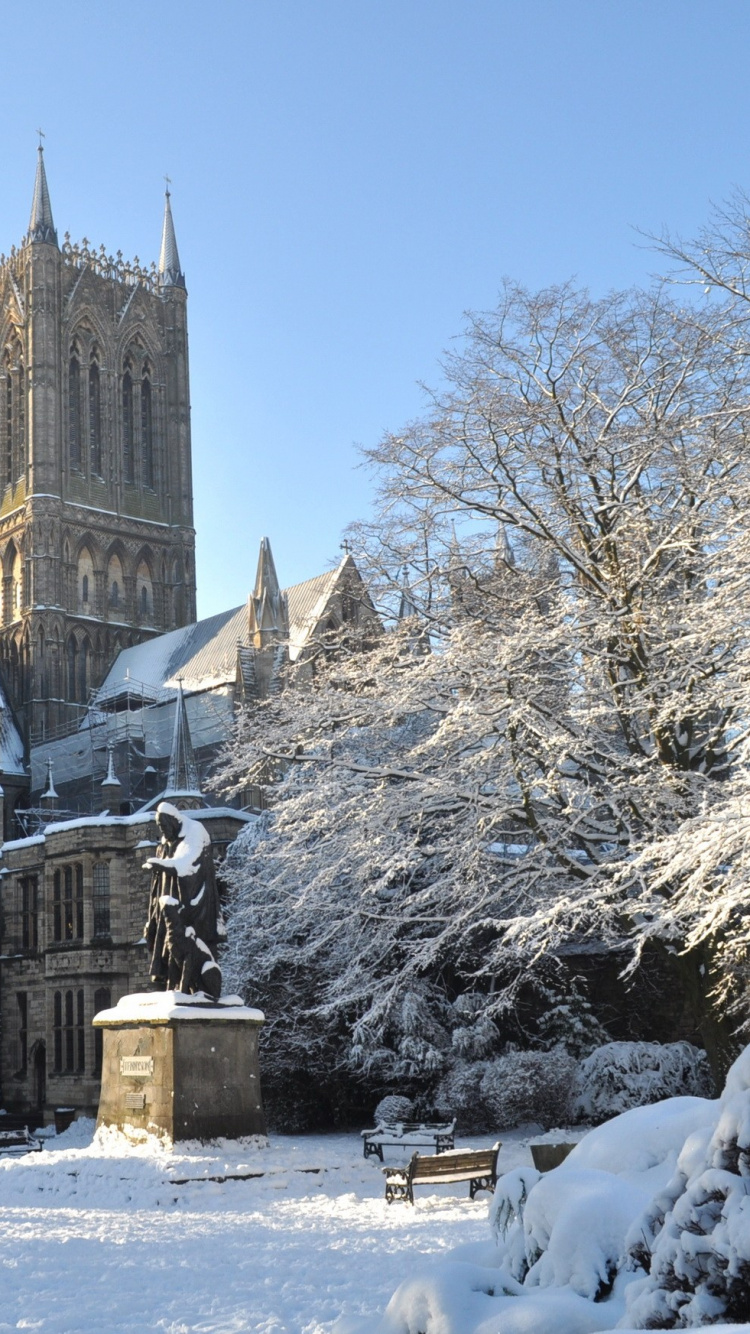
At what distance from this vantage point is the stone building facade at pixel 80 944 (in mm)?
38344

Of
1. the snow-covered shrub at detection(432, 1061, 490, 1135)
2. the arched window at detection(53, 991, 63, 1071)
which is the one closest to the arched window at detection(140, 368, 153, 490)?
the arched window at detection(53, 991, 63, 1071)

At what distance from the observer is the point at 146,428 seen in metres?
76.1

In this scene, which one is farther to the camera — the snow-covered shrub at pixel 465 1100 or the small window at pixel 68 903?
the small window at pixel 68 903

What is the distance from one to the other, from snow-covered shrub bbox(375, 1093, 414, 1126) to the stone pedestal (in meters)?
8.88

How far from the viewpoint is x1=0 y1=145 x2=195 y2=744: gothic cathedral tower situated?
2689 inches

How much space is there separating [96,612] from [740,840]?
199 ft

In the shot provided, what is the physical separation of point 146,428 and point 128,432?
117cm

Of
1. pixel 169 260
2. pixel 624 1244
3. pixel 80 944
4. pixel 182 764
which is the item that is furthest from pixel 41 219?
pixel 624 1244

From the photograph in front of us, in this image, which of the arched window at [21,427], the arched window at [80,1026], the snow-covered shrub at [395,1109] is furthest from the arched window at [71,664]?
the snow-covered shrub at [395,1109]

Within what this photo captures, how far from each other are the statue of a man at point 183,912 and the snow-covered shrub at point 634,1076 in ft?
27.3

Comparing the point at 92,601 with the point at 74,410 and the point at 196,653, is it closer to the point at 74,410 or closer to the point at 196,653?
the point at 196,653

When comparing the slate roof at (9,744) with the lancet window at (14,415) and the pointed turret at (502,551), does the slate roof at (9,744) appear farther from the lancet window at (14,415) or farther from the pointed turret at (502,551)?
the pointed turret at (502,551)

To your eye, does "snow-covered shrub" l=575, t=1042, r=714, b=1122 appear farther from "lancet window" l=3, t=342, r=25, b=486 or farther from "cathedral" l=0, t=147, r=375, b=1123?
"lancet window" l=3, t=342, r=25, b=486

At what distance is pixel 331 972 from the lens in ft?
93.5
